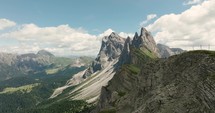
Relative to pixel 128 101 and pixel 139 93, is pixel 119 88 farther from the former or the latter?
pixel 139 93

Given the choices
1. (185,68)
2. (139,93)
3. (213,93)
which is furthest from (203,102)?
(139,93)

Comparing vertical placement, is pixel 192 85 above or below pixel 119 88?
above

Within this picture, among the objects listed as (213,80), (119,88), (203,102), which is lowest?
(119,88)

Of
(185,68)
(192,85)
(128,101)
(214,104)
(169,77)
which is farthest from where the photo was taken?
(128,101)

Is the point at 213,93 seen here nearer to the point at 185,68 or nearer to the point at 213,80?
the point at 213,80

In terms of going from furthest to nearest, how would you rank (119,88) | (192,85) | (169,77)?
(119,88) < (169,77) < (192,85)

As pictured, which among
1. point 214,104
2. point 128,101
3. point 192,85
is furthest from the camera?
point 128,101

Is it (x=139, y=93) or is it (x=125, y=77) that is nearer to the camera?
(x=139, y=93)

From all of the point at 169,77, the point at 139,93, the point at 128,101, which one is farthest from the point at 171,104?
the point at 128,101

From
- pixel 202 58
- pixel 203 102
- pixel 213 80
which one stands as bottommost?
pixel 203 102
